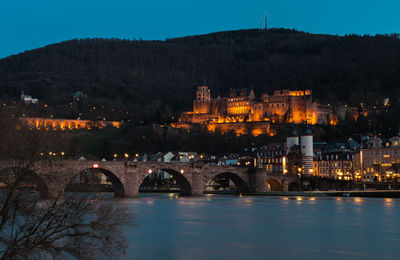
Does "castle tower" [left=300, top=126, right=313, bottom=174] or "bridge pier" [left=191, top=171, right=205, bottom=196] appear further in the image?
"castle tower" [left=300, top=126, right=313, bottom=174]

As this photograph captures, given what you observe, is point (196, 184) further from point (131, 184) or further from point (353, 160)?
point (353, 160)

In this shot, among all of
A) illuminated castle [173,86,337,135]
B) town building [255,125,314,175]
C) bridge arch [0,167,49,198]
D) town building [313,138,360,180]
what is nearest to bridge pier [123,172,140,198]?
town building [255,125,314,175]

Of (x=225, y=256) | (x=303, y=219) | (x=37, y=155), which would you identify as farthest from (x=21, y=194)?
(x=303, y=219)

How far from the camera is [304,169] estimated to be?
89.8 meters

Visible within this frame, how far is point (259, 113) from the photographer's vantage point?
177 meters

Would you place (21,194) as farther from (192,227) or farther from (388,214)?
(388,214)

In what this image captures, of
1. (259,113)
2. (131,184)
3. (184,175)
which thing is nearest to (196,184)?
(184,175)

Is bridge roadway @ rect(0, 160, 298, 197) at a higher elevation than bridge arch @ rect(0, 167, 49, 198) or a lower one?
higher

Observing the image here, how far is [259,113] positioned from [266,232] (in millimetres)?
138696

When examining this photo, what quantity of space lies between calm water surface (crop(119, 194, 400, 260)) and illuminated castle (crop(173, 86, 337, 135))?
108155 millimetres

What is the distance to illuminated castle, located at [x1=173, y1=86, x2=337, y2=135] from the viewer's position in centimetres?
16600

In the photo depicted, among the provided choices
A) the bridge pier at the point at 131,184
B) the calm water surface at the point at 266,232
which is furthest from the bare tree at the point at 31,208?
the bridge pier at the point at 131,184

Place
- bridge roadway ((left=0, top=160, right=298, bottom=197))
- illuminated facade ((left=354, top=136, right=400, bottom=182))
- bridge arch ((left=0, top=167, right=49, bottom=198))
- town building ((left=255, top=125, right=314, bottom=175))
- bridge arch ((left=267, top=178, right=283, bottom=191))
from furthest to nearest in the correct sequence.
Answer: illuminated facade ((left=354, top=136, right=400, bottom=182))
town building ((left=255, top=125, right=314, bottom=175))
bridge arch ((left=267, top=178, right=283, bottom=191))
bridge roadway ((left=0, top=160, right=298, bottom=197))
bridge arch ((left=0, top=167, right=49, bottom=198))

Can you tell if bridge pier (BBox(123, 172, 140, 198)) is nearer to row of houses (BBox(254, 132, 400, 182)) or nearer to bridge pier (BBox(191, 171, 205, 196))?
bridge pier (BBox(191, 171, 205, 196))
